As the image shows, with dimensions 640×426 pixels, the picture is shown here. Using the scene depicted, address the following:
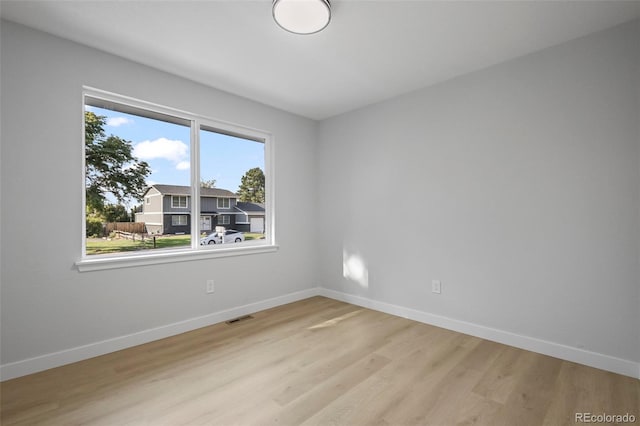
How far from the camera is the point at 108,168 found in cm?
268

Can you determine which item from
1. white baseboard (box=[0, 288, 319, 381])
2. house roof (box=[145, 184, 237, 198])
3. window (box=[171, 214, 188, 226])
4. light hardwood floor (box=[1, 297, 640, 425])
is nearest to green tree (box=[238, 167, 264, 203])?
house roof (box=[145, 184, 237, 198])

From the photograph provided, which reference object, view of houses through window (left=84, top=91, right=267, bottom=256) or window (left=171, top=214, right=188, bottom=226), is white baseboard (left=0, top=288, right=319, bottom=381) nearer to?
view of houses through window (left=84, top=91, right=267, bottom=256)

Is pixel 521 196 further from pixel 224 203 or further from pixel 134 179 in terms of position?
pixel 134 179

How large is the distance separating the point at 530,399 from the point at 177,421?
2.10 m

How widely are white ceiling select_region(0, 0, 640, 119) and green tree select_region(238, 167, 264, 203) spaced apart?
1075 mm

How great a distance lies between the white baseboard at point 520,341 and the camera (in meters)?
2.19

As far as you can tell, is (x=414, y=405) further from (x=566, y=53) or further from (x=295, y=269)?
(x=566, y=53)

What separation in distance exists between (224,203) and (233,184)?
0.84 feet

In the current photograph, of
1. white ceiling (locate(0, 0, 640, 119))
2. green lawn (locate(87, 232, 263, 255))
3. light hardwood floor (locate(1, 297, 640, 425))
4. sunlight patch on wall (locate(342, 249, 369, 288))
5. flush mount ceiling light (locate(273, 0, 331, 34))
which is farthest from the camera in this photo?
sunlight patch on wall (locate(342, 249, 369, 288))

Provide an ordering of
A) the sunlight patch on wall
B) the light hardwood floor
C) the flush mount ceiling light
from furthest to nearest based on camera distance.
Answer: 1. the sunlight patch on wall
2. the flush mount ceiling light
3. the light hardwood floor

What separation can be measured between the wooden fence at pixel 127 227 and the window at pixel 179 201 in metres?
0.35

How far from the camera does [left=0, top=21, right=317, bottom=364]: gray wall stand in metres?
2.15

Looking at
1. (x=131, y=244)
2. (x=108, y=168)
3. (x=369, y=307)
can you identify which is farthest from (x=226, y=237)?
(x=369, y=307)

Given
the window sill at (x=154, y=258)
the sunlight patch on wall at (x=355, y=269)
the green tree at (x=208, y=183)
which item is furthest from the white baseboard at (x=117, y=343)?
the green tree at (x=208, y=183)
